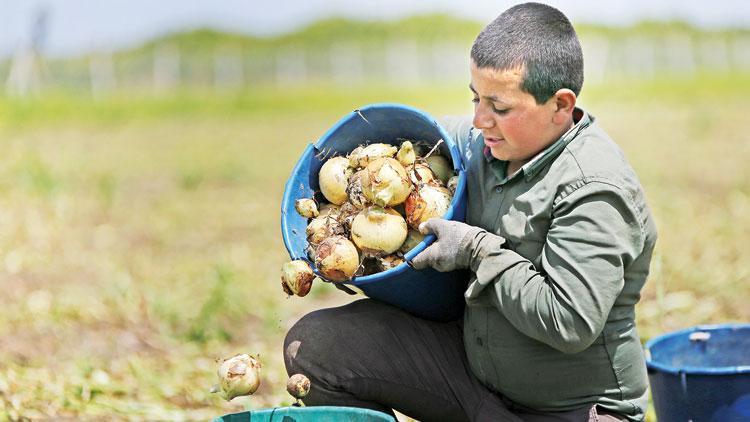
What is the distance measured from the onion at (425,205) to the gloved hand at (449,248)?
0.38 ft

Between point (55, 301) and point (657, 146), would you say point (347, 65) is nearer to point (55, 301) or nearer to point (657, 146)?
point (657, 146)

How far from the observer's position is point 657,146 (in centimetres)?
1083

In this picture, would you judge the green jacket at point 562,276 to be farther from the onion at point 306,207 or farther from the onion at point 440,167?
the onion at point 306,207

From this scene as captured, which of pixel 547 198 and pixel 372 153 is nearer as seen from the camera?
pixel 547 198

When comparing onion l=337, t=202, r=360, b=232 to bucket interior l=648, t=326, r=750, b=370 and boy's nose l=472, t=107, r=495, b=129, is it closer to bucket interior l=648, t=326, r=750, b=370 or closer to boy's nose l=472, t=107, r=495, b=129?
boy's nose l=472, t=107, r=495, b=129

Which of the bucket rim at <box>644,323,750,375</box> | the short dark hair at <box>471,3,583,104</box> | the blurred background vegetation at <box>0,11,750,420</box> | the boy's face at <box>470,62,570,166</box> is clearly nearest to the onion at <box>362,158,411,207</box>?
the boy's face at <box>470,62,570,166</box>

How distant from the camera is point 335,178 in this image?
259 cm

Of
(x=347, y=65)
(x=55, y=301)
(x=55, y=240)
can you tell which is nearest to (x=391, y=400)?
(x=55, y=301)

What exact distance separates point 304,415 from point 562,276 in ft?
2.31

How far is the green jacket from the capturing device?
7.23 ft

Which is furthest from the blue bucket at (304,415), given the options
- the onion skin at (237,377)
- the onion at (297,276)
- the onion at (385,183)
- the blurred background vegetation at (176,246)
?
the blurred background vegetation at (176,246)

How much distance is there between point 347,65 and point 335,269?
47510mm

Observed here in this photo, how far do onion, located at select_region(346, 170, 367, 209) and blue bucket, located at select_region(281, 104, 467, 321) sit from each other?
0.21m

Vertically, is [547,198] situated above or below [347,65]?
above
